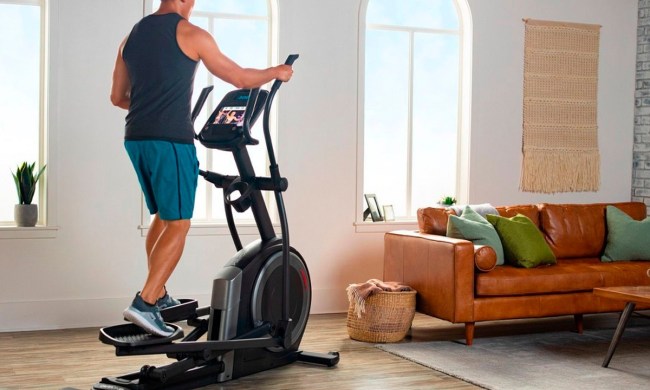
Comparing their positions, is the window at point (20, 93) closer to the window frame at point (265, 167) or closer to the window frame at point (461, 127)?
the window frame at point (265, 167)

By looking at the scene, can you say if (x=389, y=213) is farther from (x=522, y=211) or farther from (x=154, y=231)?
(x=154, y=231)

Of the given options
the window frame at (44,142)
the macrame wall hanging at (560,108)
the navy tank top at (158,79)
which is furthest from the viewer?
the macrame wall hanging at (560,108)

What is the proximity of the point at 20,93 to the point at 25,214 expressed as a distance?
0.79 metres

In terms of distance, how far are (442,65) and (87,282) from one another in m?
3.13

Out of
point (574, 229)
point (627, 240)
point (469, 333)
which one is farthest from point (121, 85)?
point (627, 240)

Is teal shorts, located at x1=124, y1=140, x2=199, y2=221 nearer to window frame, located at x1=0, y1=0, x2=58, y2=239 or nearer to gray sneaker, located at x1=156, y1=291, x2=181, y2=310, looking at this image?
gray sneaker, located at x1=156, y1=291, x2=181, y2=310

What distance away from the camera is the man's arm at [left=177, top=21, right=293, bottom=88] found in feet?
12.9

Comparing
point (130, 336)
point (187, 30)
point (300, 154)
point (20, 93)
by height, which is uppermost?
point (187, 30)

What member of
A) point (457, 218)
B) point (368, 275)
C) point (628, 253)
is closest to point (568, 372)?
point (457, 218)

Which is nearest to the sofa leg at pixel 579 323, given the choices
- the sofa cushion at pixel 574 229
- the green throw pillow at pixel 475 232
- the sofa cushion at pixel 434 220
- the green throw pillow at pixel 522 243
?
the green throw pillow at pixel 522 243

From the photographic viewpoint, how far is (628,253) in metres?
6.02

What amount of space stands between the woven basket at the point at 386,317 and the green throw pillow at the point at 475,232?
483mm

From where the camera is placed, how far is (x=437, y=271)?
5.36 m

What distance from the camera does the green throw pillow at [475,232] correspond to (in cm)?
545
